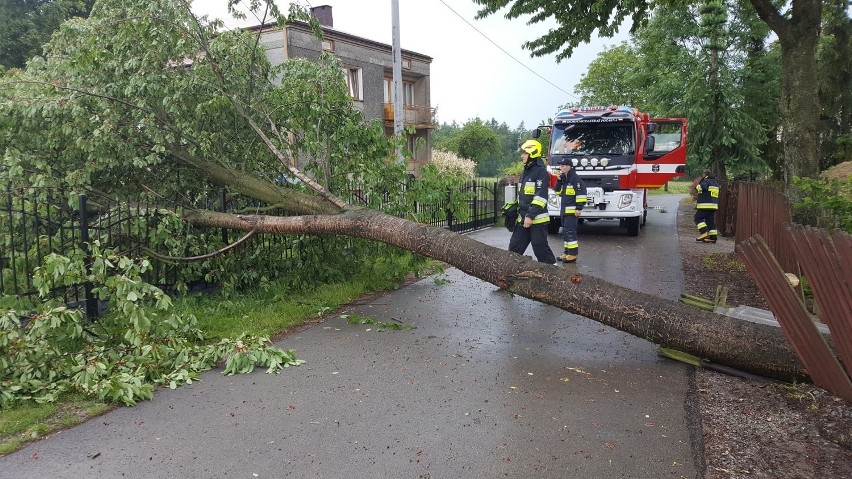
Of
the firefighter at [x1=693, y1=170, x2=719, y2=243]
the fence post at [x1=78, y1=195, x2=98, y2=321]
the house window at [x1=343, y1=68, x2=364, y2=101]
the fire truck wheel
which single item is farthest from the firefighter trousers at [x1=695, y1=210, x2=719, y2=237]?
the house window at [x1=343, y1=68, x2=364, y2=101]

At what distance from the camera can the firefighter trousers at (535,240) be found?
25.6 feet

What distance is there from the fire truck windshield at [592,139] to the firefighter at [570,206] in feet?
10.6

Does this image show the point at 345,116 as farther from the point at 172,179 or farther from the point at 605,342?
the point at 605,342

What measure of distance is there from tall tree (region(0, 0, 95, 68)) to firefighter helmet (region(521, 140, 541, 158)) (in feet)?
79.8

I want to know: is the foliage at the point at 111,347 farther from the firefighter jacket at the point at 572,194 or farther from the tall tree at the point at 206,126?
the firefighter jacket at the point at 572,194

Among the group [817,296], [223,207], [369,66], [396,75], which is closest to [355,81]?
[369,66]

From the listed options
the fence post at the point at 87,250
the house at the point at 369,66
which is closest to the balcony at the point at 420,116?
the house at the point at 369,66

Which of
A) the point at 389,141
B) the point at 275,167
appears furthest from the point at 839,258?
the point at 275,167

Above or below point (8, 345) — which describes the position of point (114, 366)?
below

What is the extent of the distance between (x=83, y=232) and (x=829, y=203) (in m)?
6.98

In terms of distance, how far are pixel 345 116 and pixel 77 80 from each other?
305 centimetres

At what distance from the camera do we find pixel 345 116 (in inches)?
303

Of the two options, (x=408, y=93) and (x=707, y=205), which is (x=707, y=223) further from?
(x=408, y=93)

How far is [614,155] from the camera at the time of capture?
12.6 m
